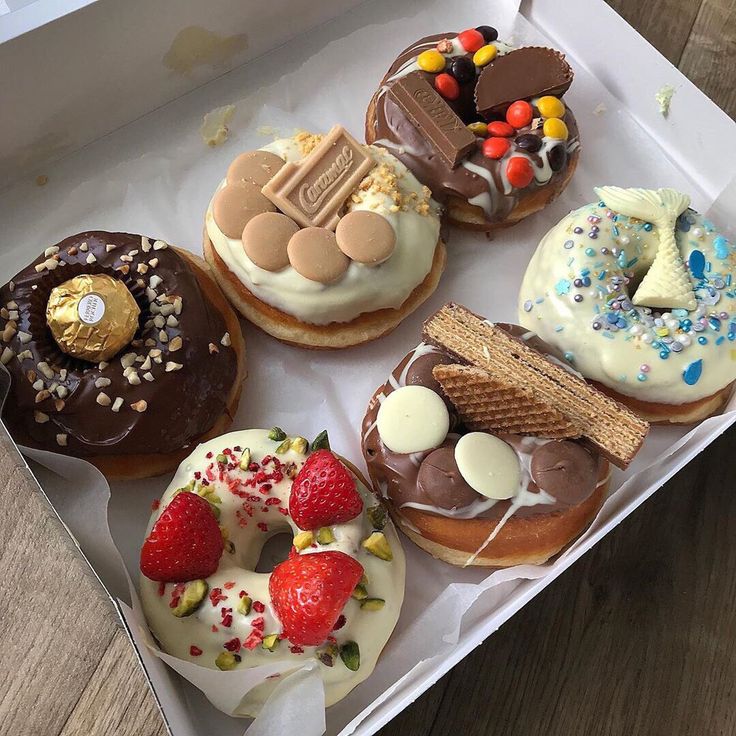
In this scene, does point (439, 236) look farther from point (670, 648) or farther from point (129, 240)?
point (670, 648)

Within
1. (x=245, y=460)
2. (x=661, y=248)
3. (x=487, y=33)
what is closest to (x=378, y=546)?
(x=245, y=460)

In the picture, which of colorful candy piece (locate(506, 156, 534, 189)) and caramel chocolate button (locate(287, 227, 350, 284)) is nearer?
caramel chocolate button (locate(287, 227, 350, 284))

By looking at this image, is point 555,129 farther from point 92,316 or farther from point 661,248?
point 92,316

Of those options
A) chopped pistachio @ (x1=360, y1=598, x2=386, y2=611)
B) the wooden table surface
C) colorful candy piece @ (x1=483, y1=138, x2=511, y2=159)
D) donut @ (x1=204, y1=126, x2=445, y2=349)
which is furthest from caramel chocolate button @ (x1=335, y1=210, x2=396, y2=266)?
the wooden table surface

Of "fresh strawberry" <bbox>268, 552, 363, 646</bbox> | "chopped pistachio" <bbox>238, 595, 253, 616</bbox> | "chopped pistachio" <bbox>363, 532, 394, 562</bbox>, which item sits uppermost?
"fresh strawberry" <bbox>268, 552, 363, 646</bbox>

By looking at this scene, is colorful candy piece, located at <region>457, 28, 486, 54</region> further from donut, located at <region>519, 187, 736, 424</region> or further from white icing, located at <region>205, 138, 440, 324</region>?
donut, located at <region>519, 187, 736, 424</region>

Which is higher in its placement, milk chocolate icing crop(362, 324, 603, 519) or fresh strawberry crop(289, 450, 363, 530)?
fresh strawberry crop(289, 450, 363, 530)
